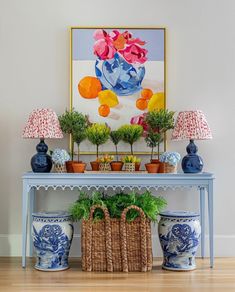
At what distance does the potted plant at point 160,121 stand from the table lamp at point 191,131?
0.12 m

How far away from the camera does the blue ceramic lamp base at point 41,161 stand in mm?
4094

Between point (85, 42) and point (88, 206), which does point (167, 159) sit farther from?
point (85, 42)

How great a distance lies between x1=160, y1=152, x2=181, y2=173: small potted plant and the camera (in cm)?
411

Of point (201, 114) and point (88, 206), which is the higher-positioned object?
point (201, 114)

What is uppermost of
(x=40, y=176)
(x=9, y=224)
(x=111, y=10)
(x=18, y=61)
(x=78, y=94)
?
(x=111, y=10)

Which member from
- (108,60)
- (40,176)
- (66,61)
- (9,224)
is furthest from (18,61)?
(9,224)

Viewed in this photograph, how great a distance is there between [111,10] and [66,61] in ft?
1.86

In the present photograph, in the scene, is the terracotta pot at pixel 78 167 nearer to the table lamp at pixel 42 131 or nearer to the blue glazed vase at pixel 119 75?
the table lamp at pixel 42 131

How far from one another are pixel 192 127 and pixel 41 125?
45.2 inches

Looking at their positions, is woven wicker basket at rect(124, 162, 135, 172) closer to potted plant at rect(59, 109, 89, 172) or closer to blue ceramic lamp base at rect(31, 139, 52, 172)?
potted plant at rect(59, 109, 89, 172)

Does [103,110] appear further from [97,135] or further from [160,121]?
[160,121]

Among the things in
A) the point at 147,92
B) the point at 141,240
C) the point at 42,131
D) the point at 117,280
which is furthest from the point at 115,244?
the point at 147,92

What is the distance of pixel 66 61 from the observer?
14.5ft

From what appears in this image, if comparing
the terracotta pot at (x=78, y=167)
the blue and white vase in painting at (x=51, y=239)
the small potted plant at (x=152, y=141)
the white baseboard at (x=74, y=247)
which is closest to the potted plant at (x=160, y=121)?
the small potted plant at (x=152, y=141)
